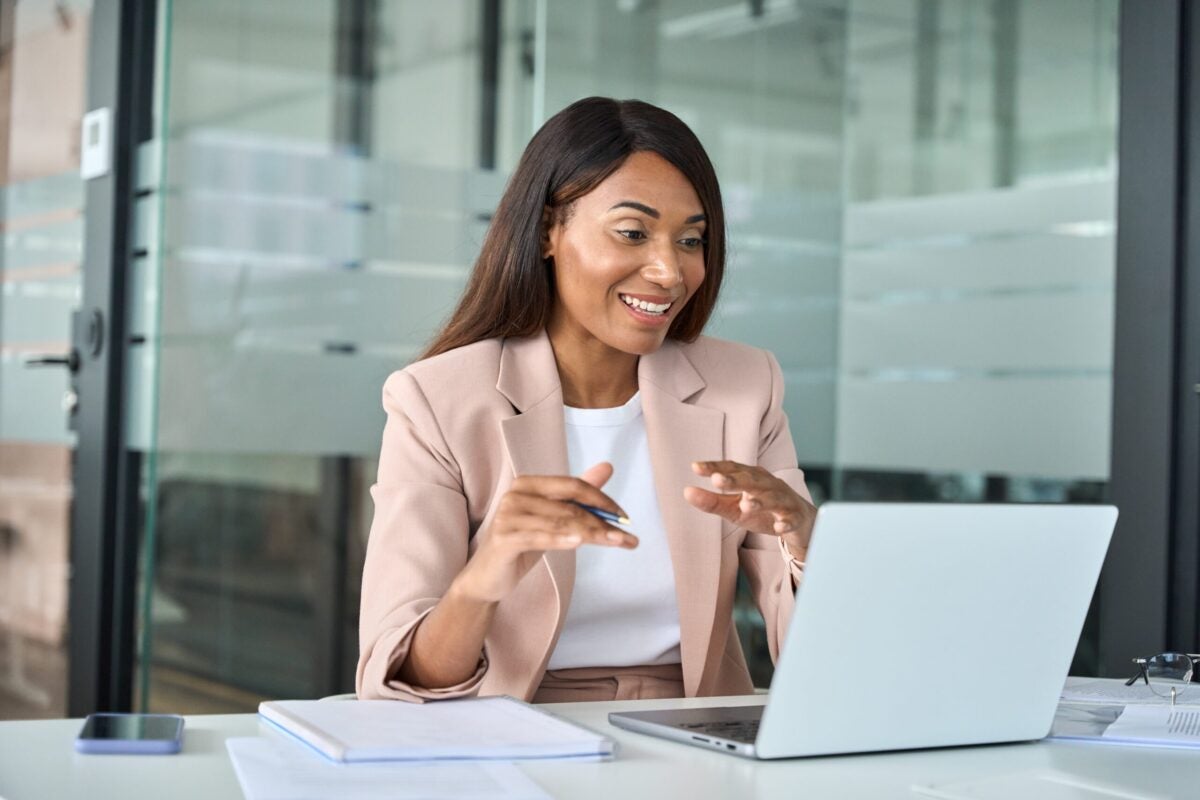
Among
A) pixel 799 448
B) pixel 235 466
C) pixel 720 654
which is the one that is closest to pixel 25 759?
pixel 720 654

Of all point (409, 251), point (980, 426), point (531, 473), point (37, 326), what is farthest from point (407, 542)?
point (980, 426)

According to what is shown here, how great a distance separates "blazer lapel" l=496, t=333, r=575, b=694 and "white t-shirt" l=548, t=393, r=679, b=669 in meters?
0.07

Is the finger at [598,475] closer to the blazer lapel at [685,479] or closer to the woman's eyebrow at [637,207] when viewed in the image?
the blazer lapel at [685,479]

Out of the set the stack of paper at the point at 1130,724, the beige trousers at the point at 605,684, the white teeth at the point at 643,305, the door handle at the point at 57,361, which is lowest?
the beige trousers at the point at 605,684

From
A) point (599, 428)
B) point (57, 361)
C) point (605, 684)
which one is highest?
point (57, 361)

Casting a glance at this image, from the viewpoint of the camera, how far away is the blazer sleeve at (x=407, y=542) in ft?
5.42

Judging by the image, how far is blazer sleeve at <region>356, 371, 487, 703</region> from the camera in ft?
5.42

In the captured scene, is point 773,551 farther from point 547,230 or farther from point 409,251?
point 409,251

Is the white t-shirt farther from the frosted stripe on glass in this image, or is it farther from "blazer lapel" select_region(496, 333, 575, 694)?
the frosted stripe on glass

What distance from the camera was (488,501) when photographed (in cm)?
Result: 195

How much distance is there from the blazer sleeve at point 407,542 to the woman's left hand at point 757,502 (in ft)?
1.04

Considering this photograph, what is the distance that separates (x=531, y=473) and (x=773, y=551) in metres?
0.38

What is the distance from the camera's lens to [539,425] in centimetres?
200

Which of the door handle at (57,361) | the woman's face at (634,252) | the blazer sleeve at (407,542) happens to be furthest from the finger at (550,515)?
the door handle at (57,361)
